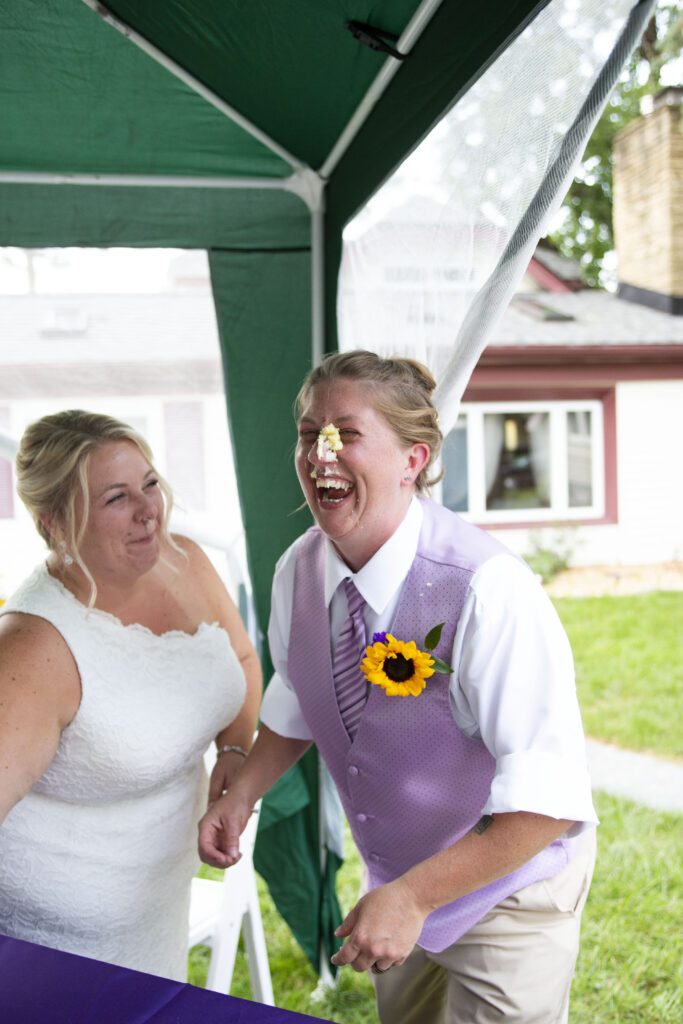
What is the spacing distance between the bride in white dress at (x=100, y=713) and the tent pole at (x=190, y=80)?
3.08 feet

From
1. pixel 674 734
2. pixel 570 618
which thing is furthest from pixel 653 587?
pixel 674 734

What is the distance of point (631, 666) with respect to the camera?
724 cm

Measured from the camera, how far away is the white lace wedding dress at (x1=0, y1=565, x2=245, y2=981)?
184cm

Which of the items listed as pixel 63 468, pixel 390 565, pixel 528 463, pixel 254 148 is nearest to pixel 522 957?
pixel 390 565

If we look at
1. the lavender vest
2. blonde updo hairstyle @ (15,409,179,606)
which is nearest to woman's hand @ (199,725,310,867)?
the lavender vest

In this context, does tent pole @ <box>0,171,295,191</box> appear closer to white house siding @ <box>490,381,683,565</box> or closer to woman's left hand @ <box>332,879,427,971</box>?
woman's left hand @ <box>332,879,427,971</box>

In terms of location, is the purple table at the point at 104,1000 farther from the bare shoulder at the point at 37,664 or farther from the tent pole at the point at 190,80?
the tent pole at the point at 190,80

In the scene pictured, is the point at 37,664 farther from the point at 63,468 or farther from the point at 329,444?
the point at 329,444

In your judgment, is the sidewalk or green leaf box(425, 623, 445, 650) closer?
green leaf box(425, 623, 445, 650)

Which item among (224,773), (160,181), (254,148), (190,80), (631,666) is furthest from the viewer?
(631,666)

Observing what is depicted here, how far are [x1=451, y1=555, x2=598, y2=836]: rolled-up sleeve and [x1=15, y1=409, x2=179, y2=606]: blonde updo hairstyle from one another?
0.89 m

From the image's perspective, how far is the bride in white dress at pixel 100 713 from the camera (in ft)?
5.92

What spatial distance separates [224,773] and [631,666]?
5840mm

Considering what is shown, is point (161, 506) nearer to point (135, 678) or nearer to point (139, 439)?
point (139, 439)
